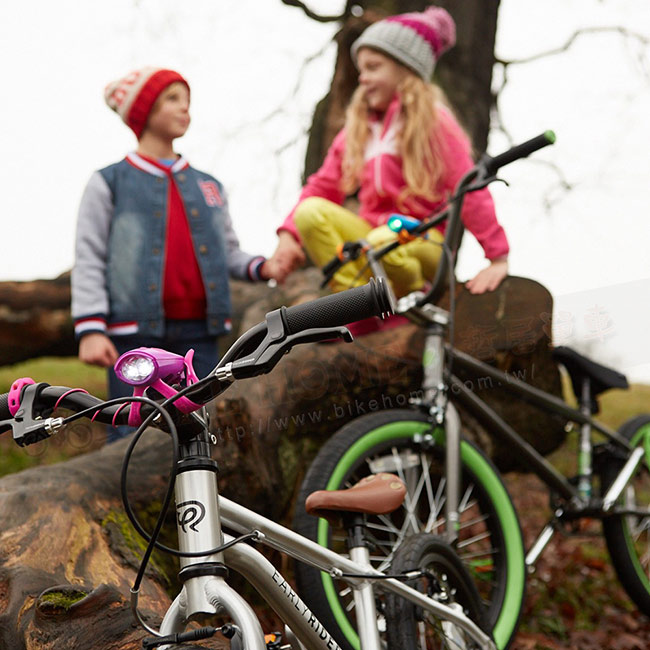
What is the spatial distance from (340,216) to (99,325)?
1.17m

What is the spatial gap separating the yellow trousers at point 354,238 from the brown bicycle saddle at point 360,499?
1.42m

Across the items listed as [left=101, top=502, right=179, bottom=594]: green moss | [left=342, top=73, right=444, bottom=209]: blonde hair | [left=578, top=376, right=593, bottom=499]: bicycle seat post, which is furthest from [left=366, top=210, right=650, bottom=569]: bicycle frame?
[left=101, top=502, right=179, bottom=594]: green moss

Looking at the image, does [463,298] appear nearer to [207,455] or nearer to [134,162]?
[134,162]

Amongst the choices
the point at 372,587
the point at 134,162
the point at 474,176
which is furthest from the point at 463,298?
the point at 372,587

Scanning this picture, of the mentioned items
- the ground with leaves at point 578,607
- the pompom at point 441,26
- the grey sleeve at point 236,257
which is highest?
the pompom at point 441,26

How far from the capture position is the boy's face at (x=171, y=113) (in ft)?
10.9

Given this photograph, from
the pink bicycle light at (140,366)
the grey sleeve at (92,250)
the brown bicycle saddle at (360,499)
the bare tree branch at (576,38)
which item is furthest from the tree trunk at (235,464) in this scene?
the bare tree branch at (576,38)

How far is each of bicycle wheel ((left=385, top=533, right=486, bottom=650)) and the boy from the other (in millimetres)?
1306

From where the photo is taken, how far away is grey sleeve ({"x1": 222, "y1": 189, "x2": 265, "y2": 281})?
3553 millimetres

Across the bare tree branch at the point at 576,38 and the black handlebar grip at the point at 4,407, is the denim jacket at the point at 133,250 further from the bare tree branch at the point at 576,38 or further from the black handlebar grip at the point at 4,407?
the bare tree branch at the point at 576,38

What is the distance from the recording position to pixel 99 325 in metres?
3.18

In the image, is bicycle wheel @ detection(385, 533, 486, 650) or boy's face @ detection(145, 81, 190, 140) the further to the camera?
boy's face @ detection(145, 81, 190, 140)

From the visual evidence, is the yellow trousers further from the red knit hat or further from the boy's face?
the red knit hat

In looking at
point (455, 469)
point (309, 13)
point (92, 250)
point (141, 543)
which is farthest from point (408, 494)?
point (309, 13)
